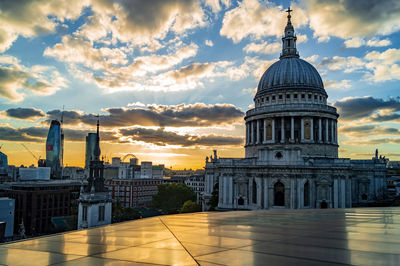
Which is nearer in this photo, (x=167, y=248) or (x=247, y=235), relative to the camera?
(x=167, y=248)

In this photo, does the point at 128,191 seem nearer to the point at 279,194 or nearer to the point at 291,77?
the point at 279,194

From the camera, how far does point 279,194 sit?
60594 mm

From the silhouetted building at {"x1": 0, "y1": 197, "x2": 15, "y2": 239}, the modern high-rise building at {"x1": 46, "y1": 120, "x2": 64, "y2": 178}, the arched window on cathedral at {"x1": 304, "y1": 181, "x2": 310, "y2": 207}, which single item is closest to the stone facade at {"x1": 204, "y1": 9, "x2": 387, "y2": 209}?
the arched window on cathedral at {"x1": 304, "y1": 181, "x2": 310, "y2": 207}

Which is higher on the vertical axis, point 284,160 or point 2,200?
point 284,160

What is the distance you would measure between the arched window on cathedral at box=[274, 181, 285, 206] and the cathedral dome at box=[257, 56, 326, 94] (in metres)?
25.6

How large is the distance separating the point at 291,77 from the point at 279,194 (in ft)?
99.1

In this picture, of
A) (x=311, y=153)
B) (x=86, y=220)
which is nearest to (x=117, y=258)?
(x=86, y=220)

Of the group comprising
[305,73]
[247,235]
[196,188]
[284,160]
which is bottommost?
[196,188]

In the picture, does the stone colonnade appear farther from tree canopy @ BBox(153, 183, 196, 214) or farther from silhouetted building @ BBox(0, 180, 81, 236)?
silhouetted building @ BBox(0, 180, 81, 236)

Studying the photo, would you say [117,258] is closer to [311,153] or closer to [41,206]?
[311,153]

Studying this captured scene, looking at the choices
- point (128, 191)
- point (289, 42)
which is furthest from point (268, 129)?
point (128, 191)

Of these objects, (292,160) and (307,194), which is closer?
(292,160)

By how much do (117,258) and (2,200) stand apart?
6973cm

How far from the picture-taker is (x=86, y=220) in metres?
48.8
